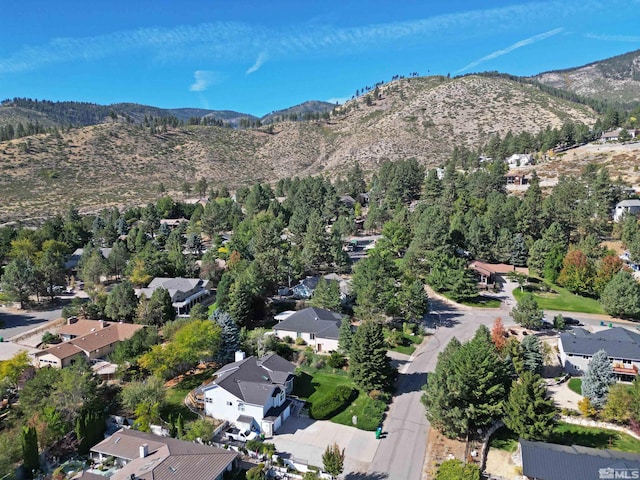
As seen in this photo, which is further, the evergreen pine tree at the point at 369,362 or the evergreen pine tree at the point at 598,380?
the evergreen pine tree at the point at 369,362

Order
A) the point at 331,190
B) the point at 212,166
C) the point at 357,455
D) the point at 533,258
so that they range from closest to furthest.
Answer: the point at 357,455, the point at 533,258, the point at 331,190, the point at 212,166

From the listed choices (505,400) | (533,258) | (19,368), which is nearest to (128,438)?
(19,368)

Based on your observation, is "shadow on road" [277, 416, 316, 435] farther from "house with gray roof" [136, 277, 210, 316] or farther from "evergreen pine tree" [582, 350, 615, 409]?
"house with gray roof" [136, 277, 210, 316]

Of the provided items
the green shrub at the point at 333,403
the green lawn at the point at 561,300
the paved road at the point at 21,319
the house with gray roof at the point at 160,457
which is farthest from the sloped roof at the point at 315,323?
the paved road at the point at 21,319

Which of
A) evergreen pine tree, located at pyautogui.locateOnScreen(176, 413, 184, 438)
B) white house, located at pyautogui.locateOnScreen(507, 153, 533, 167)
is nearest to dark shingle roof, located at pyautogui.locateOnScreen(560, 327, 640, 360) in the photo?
evergreen pine tree, located at pyautogui.locateOnScreen(176, 413, 184, 438)

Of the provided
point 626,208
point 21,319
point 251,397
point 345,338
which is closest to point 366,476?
point 251,397

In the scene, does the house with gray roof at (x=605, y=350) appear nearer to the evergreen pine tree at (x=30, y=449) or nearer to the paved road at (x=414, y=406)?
the paved road at (x=414, y=406)

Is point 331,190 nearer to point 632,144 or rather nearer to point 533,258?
point 533,258
